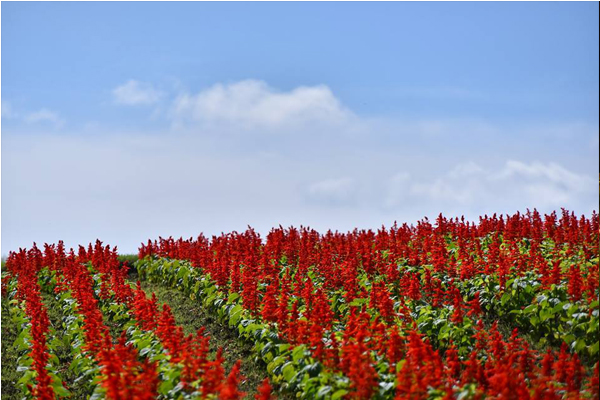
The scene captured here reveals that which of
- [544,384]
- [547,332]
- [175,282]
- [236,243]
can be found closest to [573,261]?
[547,332]

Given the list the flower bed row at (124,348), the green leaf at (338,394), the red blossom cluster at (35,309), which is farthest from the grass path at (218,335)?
the red blossom cluster at (35,309)

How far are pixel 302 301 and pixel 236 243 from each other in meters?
6.22

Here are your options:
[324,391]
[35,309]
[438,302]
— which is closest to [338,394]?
[324,391]

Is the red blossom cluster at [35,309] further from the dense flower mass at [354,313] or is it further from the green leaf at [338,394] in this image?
the green leaf at [338,394]

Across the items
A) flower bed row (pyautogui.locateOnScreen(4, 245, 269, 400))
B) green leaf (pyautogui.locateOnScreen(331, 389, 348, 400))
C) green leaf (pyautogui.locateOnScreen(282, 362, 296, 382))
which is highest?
flower bed row (pyautogui.locateOnScreen(4, 245, 269, 400))

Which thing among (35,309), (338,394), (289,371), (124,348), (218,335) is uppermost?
(35,309)

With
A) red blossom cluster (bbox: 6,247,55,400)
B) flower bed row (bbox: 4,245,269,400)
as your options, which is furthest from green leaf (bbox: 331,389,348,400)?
red blossom cluster (bbox: 6,247,55,400)

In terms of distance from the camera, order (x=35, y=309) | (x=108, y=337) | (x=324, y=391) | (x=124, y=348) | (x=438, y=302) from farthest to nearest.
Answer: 1. (x=35, y=309)
2. (x=438, y=302)
3. (x=108, y=337)
4. (x=124, y=348)
5. (x=324, y=391)

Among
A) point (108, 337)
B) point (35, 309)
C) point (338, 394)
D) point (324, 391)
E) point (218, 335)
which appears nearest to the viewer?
point (338, 394)

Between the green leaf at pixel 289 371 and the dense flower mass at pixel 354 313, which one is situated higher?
the dense flower mass at pixel 354 313

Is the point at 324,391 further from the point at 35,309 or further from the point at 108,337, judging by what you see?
the point at 35,309

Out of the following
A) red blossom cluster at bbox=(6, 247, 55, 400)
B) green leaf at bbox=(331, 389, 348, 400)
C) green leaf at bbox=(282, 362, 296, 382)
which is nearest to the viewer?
green leaf at bbox=(331, 389, 348, 400)

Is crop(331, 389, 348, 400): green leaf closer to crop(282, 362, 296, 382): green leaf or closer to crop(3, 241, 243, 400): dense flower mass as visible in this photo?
crop(3, 241, 243, 400): dense flower mass

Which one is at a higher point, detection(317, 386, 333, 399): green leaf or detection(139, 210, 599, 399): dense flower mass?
detection(139, 210, 599, 399): dense flower mass
